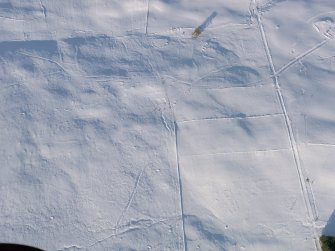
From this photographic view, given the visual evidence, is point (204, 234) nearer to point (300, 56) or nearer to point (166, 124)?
point (166, 124)

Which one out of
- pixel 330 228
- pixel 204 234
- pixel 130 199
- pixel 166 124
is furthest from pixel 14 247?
pixel 330 228

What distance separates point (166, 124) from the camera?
562 centimetres

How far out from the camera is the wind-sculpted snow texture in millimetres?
5211

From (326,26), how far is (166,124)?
271 cm

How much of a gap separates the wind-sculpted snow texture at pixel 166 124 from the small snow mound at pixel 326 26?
0.01 metres

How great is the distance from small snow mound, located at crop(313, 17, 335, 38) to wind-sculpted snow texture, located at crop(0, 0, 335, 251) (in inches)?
0.6

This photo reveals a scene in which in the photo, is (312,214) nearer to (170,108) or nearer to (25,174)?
(170,108)

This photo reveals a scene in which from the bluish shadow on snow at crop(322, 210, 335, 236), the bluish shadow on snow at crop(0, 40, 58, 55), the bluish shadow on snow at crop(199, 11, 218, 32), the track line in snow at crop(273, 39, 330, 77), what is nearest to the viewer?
the bluish shadow on snow at crop(322, 210, 335, 236)

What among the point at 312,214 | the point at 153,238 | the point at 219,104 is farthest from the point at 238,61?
the point at 153,238

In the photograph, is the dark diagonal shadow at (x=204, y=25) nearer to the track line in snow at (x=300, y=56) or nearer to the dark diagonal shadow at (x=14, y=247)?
the track line in snow at (x=300, y=56)

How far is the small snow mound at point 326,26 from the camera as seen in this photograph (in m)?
5.98

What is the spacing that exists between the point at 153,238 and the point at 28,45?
321cm

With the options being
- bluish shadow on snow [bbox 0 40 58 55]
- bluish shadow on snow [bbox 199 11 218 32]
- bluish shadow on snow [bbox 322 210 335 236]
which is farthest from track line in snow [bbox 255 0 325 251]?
bluish shadow on snow [bbox 0 40 58 55]

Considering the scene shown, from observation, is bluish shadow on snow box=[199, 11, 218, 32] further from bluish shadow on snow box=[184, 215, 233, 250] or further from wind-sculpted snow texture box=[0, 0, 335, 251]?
bluish shadow on snow box=[184, 215, 233, 250]
